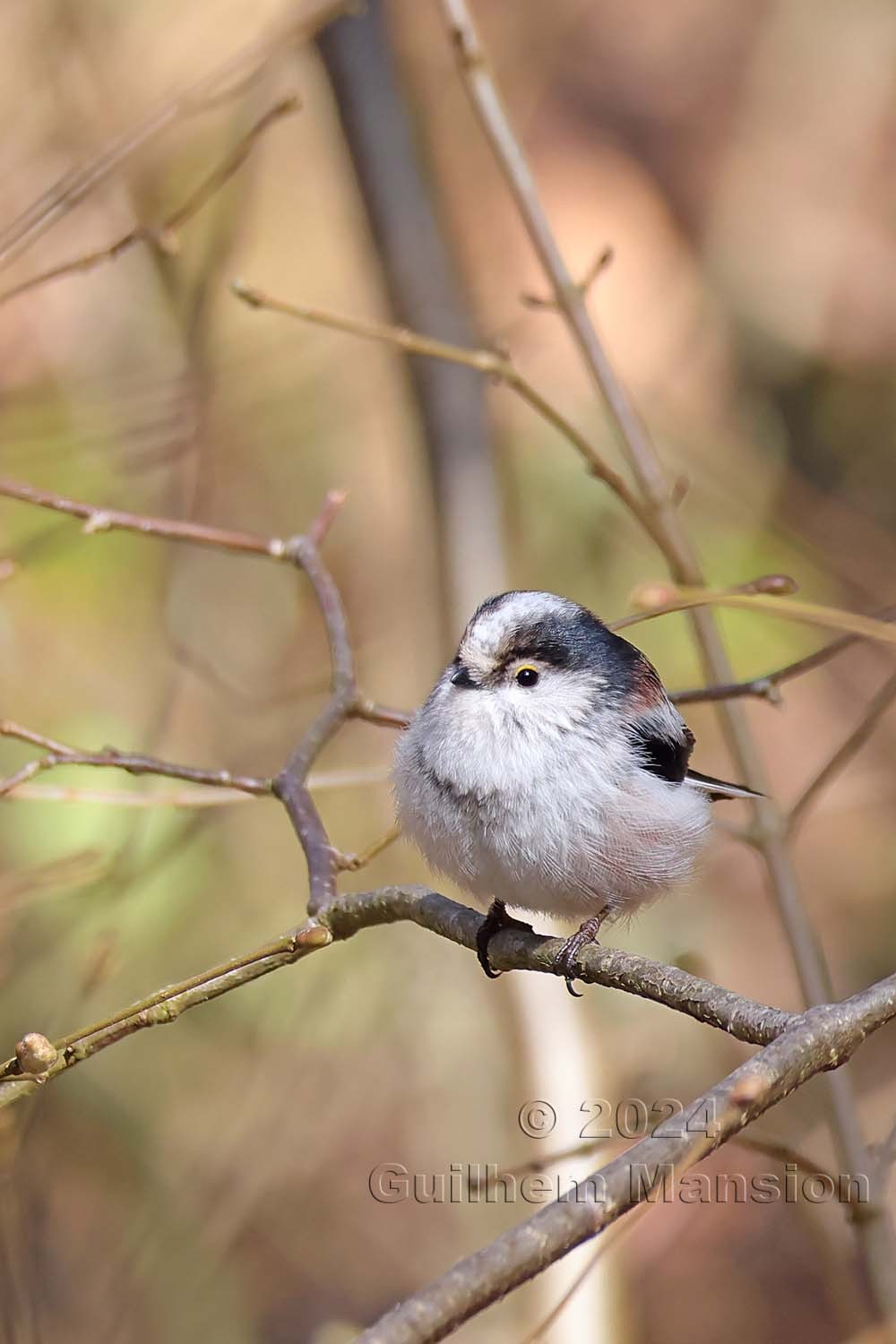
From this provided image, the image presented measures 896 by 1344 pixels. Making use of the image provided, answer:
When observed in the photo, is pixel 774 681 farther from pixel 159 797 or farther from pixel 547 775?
pixel 159 797

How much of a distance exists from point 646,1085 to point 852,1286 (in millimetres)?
965

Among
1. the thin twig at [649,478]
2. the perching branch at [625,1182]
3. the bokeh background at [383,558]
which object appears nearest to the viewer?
the perching branch at [625,1182]

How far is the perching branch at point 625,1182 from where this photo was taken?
124 cm

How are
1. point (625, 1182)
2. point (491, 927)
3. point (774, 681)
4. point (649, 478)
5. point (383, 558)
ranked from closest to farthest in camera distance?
point (625, 1182) < point (491, 927) < point (774, 681) < point (649, 478) < point (383, 558)

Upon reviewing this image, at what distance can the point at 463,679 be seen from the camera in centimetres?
257

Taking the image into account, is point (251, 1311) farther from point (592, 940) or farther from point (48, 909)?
point (592, 940)

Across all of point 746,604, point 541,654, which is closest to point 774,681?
point 541,654

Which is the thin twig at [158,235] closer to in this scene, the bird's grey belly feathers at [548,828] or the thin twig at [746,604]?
the bird's grey belly feathers at [548,828]

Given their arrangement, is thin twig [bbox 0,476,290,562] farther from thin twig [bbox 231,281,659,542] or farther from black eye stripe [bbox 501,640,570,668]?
black eye stripe [bbox 501,640,570,668]

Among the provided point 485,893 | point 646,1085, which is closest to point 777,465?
point 646,1085

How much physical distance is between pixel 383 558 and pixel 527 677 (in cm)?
365

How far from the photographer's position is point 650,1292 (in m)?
4.89

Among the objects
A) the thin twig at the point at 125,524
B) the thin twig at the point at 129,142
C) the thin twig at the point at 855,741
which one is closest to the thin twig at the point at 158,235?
the thin twig at the point at 129,142

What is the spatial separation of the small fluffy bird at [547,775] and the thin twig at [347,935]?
0.23 m
